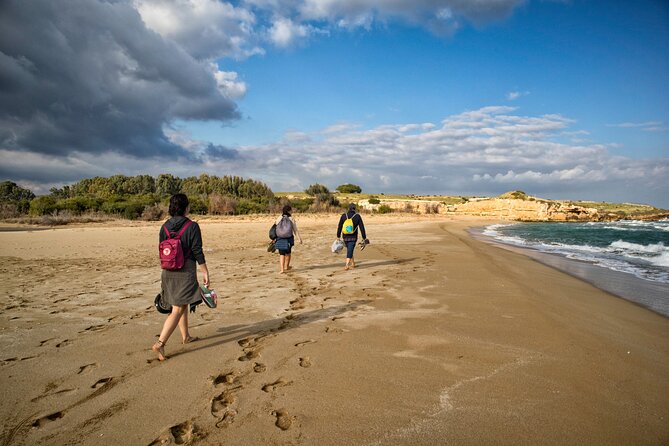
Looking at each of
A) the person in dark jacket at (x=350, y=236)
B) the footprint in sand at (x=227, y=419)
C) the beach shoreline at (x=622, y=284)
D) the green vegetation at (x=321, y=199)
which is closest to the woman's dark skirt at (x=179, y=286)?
the footprint in sand at (x=227, y=419)

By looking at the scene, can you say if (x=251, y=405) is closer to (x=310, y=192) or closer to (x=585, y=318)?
(x=585, y=318)

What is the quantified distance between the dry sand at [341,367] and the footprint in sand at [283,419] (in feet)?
0.05

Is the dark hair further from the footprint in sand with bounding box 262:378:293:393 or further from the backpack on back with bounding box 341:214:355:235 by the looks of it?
the backpack on back with bounding box 341:214:355:235

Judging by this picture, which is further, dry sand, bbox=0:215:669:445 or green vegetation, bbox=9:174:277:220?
green vegetation, bbox=9:174:277:220

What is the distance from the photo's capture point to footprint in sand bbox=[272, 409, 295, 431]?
9.95ft

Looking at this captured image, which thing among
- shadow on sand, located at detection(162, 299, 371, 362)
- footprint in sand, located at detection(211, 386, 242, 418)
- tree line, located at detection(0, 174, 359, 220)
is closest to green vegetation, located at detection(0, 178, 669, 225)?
tree line, located at detection(0, 174, 359, 220)

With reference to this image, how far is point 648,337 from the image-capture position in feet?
17.4

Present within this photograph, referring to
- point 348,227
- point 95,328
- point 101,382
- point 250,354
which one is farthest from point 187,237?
point 348,227

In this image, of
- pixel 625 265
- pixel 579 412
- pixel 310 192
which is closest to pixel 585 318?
pixel 579 412

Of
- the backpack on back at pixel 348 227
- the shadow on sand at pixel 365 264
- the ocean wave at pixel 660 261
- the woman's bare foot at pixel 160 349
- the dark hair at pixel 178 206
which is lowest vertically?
the ocean wave at pixel 660 261

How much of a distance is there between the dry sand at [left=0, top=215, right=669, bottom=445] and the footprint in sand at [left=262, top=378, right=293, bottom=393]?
0.04ft

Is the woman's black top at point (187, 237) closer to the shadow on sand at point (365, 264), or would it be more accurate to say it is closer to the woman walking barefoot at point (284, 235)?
the woman walking barefoot at point (284, 235)

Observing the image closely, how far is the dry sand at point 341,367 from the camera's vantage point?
3.02m

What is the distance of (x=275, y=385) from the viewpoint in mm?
3727
